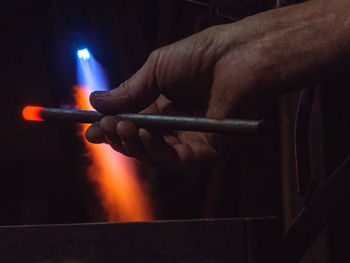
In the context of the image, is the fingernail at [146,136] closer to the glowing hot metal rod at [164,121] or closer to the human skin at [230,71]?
the human skin at [230,71]

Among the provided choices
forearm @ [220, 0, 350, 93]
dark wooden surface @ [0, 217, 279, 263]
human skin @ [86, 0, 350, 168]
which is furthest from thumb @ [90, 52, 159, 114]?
dark wooden surface @ [0, 217, 279, 263]

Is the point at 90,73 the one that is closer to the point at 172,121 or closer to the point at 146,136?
the point at 146,136

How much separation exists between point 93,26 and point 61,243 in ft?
3.55

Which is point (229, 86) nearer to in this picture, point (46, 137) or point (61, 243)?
point (61, 243)

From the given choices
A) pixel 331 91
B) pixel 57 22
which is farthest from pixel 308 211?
pixel 57 22

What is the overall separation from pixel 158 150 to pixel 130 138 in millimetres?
119

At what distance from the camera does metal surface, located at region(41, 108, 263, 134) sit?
2.08ft

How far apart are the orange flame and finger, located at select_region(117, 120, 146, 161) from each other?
2.39ft

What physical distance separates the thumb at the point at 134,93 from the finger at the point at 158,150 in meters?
0.08

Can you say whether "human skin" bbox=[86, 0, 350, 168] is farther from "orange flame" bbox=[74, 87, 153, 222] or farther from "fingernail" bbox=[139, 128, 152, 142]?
"orange flame" bbox=[74, 87, 153, 222]

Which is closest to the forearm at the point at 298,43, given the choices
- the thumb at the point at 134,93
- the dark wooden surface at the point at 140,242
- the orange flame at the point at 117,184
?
the thumb at the point at 134,93

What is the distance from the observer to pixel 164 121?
0.74 m

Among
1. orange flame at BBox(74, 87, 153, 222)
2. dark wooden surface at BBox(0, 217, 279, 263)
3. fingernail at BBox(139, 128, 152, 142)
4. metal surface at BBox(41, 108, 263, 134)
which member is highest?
metal surface at BBox(41, 108, 263, 134)

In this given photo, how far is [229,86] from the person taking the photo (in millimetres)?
1008
